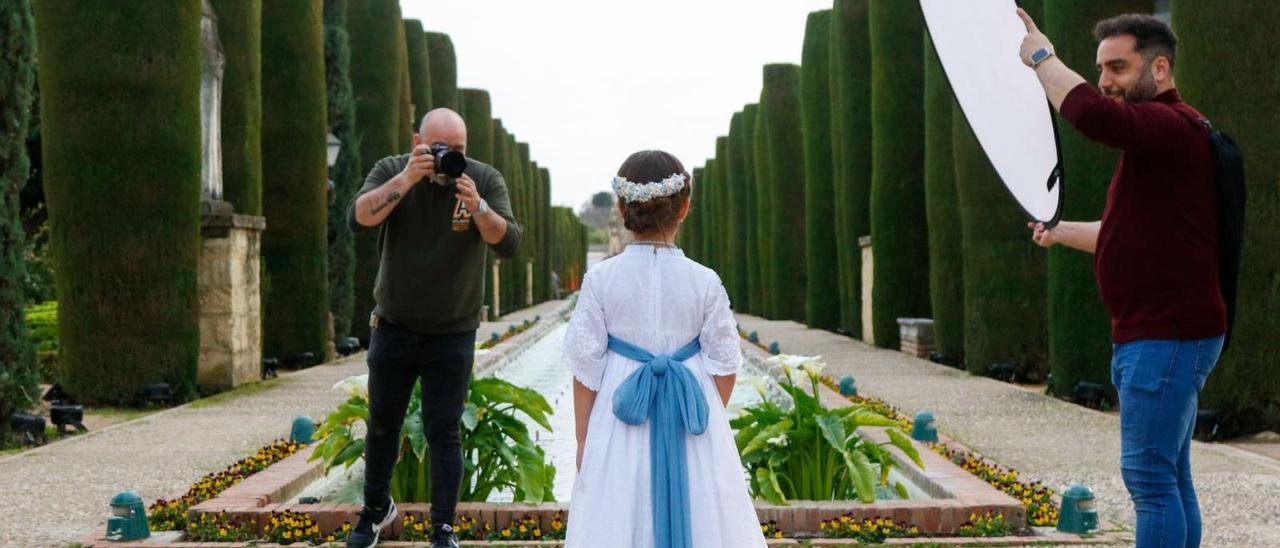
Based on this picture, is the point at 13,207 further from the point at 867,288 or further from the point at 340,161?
the point at 867,288

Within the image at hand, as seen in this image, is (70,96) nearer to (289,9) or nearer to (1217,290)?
(289,9)

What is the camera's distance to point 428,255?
446 cm

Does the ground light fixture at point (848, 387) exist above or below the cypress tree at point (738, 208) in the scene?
below

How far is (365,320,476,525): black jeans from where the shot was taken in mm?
4516

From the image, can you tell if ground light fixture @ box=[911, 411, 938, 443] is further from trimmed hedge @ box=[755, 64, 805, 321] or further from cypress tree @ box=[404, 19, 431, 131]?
trimmed hedge @ box=[755, 64, 805, 321]

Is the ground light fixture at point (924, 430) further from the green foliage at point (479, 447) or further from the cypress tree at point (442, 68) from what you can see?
the cypress tree at point (442, 68)

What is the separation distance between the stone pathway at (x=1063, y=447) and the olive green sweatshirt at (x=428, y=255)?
9.94ft

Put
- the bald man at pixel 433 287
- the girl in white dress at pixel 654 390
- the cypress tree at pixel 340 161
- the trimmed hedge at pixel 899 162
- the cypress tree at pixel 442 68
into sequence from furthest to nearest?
the cypress tree at pixel 442 68 → the cypress tree at pixel 340 161 → the trimmed hedge at pixel 899 162 → the bald man at pixel 433 287 → the girl in white dress at pixel 654 390

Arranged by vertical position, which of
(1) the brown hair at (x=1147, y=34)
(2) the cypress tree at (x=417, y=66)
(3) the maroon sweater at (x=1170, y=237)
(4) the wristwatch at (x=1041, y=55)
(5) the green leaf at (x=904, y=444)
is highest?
(2) the cypress tree at (x=417, y=66)

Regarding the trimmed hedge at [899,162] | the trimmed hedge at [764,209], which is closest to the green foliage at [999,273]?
the trimmed hedge at [899,162]

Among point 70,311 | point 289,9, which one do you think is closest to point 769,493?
point 70,311

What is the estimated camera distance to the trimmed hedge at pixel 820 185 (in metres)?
24.3

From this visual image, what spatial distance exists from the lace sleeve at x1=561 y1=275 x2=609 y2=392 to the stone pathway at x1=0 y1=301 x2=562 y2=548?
2.98 m

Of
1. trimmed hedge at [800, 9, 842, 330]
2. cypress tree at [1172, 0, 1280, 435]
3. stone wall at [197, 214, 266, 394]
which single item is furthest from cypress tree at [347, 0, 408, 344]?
cypress tree at [1172, 0, 1280, 435]
